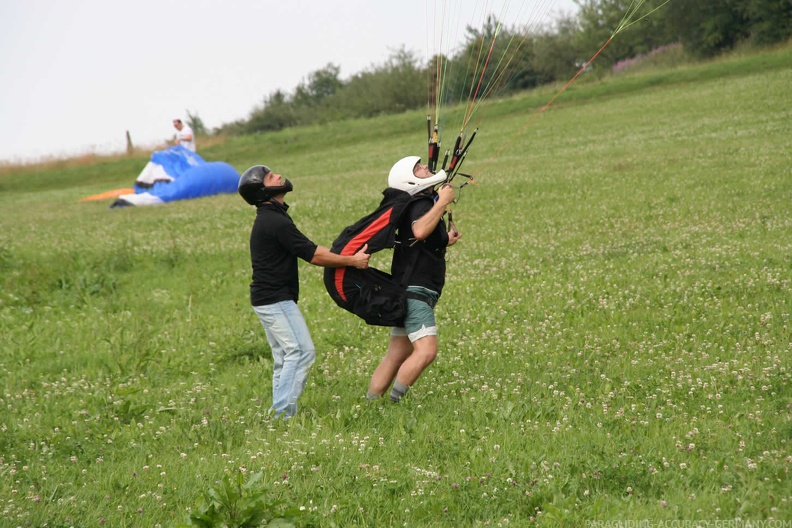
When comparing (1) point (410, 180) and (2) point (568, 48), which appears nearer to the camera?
(1) point (410, 180)

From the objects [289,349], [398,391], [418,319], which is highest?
[418,319]

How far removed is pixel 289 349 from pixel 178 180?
894 inches

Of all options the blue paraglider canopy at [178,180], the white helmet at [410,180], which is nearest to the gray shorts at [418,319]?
the white helmet at [410,180]

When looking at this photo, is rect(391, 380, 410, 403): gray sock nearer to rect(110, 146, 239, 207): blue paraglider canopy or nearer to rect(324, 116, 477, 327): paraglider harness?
rect(324, 116, 477, 327): paraglider harness

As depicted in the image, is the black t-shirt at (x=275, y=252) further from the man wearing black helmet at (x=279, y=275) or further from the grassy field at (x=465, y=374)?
the grassy field at (x=465, y=374)

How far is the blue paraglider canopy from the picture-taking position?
2955 centimetres

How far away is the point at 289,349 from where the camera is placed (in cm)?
830

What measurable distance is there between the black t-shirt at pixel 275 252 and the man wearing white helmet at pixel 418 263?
924 mm

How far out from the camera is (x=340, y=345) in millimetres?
11117

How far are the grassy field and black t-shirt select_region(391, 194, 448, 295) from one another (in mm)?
1240

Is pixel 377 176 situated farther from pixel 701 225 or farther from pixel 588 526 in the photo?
pixel 588 526

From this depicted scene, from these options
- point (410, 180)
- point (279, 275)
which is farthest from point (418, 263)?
point (279, 275)

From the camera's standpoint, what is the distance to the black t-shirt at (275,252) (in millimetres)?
8039

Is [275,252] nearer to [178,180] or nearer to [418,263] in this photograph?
[418,263]
